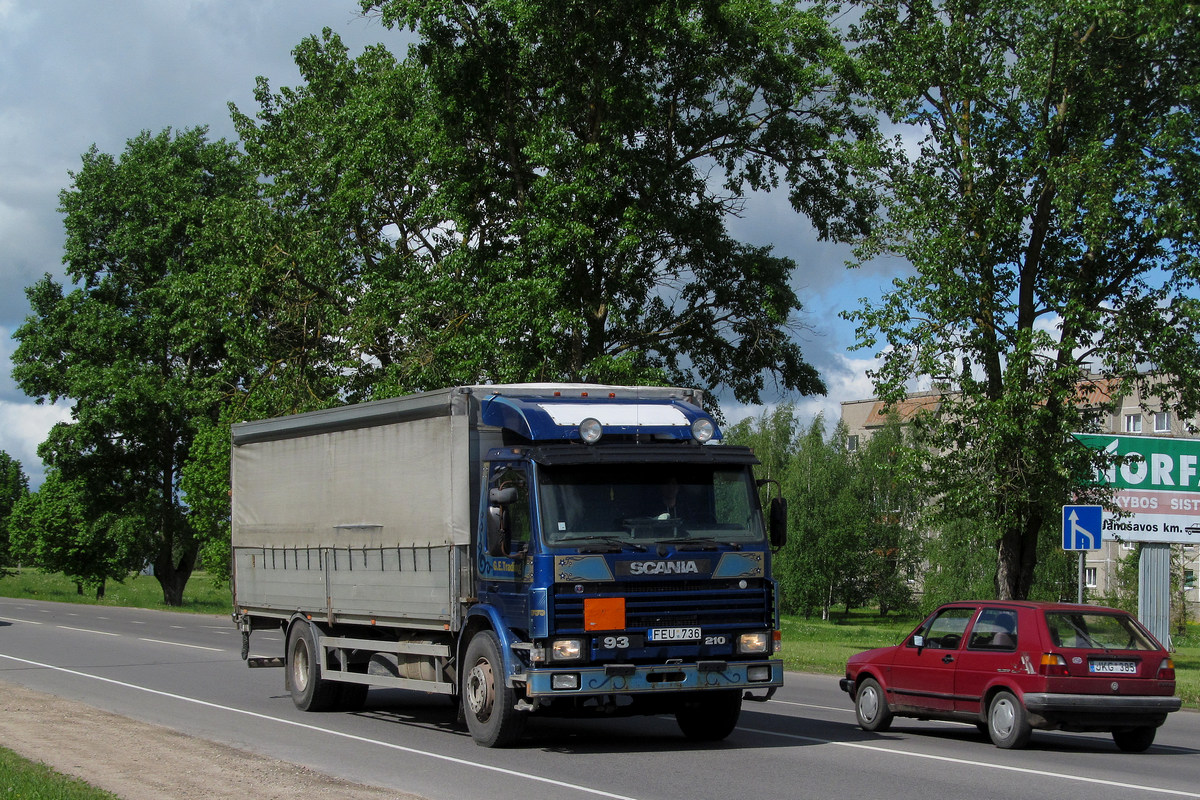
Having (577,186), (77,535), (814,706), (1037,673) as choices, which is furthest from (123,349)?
(1037,673)

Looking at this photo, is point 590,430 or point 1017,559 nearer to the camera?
point 590,430

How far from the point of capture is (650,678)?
36.8ft

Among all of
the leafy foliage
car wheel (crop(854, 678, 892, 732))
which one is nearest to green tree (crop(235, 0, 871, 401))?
car wheel (crop(854, 678, 892, 732))

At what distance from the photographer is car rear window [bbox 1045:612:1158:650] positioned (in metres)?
12.5

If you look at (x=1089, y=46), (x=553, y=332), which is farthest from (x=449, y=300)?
(x=1089, y=46)

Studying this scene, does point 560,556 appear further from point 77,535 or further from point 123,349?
point 77,535

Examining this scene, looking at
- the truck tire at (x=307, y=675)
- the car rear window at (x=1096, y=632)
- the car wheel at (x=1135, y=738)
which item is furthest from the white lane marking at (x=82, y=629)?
the car wheel at (x=1135, y=738)

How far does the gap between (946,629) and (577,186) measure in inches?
640

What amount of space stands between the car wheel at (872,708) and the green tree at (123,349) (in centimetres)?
4178

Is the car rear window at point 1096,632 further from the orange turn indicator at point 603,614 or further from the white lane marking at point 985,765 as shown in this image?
the orange turn indicator at point 603,614

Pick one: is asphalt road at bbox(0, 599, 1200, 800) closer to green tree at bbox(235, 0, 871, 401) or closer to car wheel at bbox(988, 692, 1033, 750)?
car wheel at bbox(988, 692, 1033, 750)

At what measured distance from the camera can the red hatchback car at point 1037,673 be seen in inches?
480

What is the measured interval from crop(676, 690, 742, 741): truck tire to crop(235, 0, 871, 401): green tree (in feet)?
50.5

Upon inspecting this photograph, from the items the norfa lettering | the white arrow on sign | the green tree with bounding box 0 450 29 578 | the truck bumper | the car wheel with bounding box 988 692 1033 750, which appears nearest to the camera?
the truck bumper
